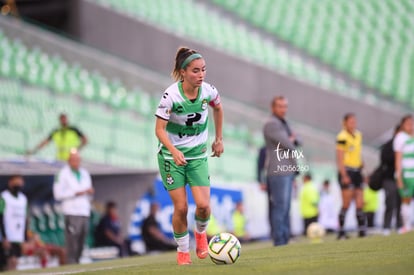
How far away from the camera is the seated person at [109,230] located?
1950 centimetres

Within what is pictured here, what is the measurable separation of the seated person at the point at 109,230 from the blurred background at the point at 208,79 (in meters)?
0.77

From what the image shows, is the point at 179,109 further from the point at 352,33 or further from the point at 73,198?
the point at 352,33

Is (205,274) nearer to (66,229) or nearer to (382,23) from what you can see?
(66,229)

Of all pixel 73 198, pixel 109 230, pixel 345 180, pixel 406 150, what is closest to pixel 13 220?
pixel 73 198

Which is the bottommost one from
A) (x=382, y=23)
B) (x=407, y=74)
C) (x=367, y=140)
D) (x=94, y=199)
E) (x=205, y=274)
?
(x=205, y=274)

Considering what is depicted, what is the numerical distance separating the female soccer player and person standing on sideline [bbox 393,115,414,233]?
7387 millimetres

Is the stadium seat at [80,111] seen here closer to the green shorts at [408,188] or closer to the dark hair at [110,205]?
the dark hair at [110,205]

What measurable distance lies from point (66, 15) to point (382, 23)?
37.6 ft

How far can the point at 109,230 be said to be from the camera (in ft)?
64.1

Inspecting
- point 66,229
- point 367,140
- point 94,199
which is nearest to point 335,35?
point 367,140

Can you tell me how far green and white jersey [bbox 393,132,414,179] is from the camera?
17094 mm

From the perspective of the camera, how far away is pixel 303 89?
32281 mm

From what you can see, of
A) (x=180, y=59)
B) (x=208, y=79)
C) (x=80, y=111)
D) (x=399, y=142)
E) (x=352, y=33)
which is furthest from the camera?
(x=352, y=33)

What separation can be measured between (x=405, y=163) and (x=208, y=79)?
14423mm
